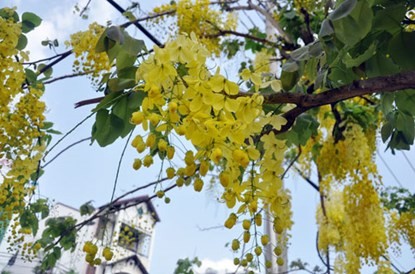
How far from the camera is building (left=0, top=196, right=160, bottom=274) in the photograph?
1.04m

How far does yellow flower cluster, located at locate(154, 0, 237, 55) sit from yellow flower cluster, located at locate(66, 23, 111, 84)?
545 mm

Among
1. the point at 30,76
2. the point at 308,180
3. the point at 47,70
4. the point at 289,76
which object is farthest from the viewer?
the point at 308,180

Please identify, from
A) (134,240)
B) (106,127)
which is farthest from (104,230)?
A: (134,240)

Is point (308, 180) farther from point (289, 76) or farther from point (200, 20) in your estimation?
point (289, 76)

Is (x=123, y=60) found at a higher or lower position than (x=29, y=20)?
lower

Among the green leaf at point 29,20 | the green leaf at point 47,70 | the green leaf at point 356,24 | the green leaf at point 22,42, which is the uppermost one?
the green leaf at point 47,70

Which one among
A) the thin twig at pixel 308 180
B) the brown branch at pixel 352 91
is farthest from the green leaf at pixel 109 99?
the thin twig at pixel 308 180

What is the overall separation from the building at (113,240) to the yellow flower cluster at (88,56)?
0.45m

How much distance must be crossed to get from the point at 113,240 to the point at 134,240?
311 mm

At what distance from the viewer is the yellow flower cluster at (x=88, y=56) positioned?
1204 mm

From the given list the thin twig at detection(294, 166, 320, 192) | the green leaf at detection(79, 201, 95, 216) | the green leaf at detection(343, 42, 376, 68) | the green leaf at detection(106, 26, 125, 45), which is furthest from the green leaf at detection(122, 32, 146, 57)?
the thin twig at detection(294, 166, 320, 192)

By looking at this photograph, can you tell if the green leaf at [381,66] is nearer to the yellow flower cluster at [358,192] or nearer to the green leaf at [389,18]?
the green leaf at [389,18]

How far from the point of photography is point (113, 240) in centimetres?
145

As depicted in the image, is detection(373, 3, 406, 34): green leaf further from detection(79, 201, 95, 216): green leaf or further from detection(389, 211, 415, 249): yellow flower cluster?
detection(389, 211, 415, 249): yellow flower cluster
